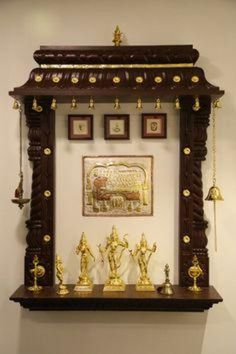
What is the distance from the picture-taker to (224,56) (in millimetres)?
2832

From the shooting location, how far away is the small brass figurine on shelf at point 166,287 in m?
2.60

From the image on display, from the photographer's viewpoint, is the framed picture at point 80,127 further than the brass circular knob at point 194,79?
Yes

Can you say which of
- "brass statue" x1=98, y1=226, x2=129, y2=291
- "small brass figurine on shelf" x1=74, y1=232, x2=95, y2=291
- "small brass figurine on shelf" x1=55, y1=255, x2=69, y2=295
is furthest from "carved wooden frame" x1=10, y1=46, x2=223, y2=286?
"brass statue" x1=98, y1=226, x2=129, y2=291

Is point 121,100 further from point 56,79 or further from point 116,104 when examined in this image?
point 56,79

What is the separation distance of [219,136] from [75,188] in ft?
3.67

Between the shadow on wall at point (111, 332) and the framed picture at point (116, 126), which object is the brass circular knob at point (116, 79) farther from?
the shadow on wall at point (111, 332)

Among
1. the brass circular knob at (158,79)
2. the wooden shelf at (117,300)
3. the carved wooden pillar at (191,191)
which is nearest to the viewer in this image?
the wooden shelf at (117,300)

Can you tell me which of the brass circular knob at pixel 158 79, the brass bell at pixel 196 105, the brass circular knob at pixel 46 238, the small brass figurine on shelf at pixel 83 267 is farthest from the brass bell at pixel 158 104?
the brass circular knob at pixel 46 238

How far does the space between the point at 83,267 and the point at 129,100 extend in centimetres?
122

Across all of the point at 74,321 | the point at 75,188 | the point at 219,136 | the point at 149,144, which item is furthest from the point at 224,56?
the point at 74,321

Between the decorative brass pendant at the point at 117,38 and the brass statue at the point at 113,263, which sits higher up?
the decorative brass pendant at the point at 117,38

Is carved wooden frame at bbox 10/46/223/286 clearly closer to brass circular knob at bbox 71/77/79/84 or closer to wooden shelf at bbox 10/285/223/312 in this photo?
brass circular knob at bbox 71/77/79/84

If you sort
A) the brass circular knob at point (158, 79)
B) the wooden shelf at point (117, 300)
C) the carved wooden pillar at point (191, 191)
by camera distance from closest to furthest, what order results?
the wooden shelf at point (117, 300), the brass circular knob at point (158, 79), the carved wooden pillar at point (191, 191)

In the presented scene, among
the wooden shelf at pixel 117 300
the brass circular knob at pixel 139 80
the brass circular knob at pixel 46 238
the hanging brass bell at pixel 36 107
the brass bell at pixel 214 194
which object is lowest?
the wooden shelf at pixel 117 300
